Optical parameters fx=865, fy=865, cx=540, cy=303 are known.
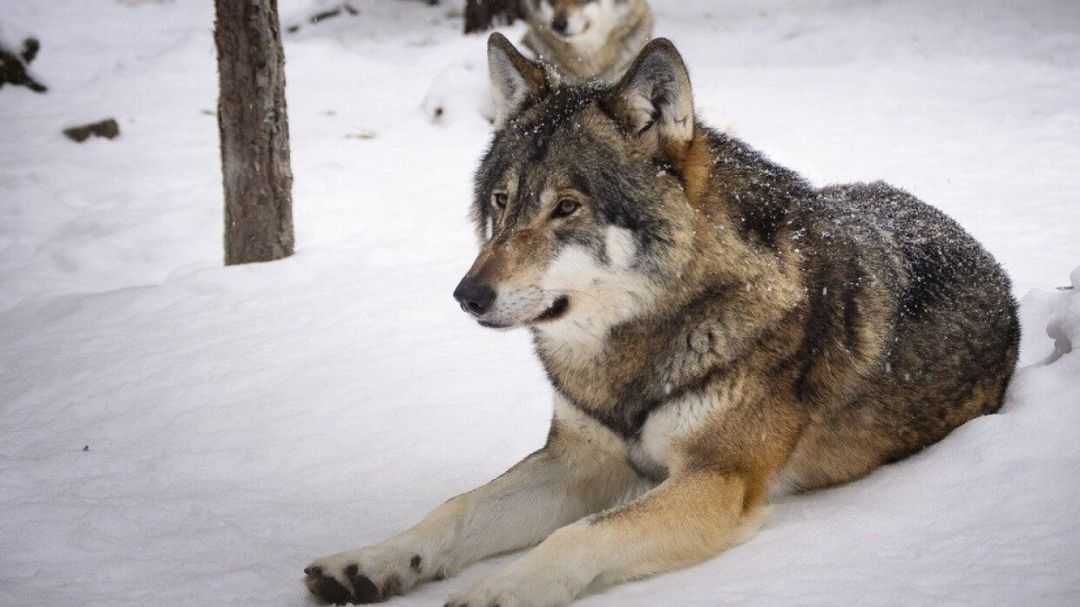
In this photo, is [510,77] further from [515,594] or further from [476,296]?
[515,594]

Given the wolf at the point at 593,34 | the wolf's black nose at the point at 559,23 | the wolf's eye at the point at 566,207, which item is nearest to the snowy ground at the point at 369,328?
the wolf's eye at the point at 566,207

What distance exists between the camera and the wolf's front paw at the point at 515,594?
96.7 inches

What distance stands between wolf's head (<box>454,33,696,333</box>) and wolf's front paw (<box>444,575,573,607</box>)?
0.81m

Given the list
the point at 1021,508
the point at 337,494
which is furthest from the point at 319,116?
the point at 1021,508

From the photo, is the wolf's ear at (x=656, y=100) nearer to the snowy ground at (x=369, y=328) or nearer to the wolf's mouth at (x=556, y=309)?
the wolf's mouth at (x=556, y=309)

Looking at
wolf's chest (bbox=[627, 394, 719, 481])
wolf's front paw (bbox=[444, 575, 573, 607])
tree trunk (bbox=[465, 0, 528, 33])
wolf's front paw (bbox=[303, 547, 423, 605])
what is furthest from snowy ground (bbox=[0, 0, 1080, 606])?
tree trunk (bbox=[465, 0, 528, 33])

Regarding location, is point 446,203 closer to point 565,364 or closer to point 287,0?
point 565,364

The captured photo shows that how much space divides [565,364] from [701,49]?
12.4 meters

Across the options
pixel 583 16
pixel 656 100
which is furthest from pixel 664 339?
pixel 583 16

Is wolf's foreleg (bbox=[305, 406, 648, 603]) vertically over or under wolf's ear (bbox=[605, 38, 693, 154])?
under

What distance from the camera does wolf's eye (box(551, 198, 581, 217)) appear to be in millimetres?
2922

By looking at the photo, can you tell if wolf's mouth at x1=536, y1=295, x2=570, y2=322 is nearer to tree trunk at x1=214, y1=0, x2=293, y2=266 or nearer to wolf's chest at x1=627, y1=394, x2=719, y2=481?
wolf's chest at x1=627, y1=394, x2=719, y2=481

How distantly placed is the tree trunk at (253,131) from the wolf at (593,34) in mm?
4754

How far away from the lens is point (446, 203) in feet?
29.2
